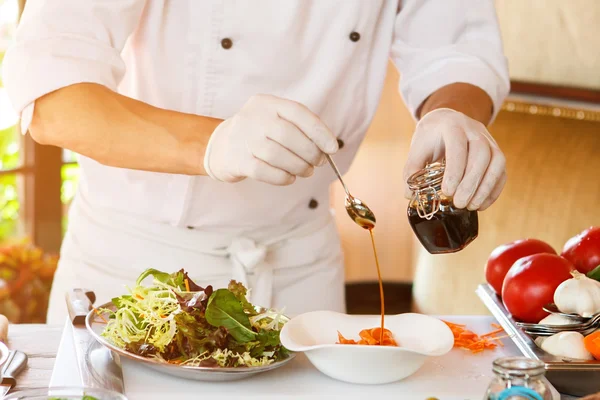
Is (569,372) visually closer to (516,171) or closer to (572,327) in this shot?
(572,327)

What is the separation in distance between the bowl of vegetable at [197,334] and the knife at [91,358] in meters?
0.02

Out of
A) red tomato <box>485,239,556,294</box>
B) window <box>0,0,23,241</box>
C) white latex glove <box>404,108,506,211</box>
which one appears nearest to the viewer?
white latex glove <box>404,108,506,211</box>

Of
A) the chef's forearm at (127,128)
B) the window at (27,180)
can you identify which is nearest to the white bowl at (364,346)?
the chef's forearm at (127,128)

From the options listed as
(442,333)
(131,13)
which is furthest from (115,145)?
(442,333)

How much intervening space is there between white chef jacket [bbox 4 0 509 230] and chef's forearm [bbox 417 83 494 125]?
0.02 m

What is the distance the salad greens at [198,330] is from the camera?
45.5 inches

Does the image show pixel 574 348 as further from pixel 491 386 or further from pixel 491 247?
pixel 491 247

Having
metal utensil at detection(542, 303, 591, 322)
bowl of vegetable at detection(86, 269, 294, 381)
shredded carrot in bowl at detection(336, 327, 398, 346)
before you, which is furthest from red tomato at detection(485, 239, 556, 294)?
bowl of vegetable at detection(86, 269, 294, 381)

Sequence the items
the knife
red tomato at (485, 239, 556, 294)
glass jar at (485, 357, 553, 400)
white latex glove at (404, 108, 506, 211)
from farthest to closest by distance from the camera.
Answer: red tomato at (485, 239, 556, 294)
white latex glove at (404, 108, 506, 211)
the knife
glass jar at (485, 357, 553, 400)

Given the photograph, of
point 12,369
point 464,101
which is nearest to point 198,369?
point 12,369

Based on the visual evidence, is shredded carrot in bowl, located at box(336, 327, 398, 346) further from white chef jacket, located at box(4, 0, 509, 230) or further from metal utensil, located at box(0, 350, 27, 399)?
white chef jacket, located at box(4, 0, 509, 230)

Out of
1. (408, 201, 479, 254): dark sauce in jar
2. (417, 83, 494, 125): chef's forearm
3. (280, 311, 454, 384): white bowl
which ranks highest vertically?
(417, 83, 494, 125): chef's forearm

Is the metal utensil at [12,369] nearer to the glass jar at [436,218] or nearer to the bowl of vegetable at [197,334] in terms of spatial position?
the bowl of vegetable at [197,334]

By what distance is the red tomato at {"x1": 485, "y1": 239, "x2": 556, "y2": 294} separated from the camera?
145 cm
